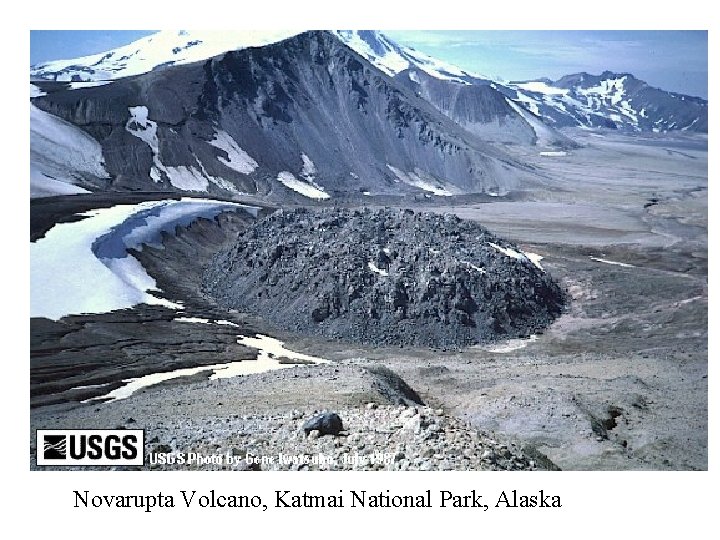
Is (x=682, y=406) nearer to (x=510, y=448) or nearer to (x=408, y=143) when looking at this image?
(x=510, y=448)

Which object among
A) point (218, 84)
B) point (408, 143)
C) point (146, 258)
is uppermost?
point (218, 84)

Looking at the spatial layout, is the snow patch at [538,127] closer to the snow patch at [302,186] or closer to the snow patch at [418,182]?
the snow patch at [418,182]

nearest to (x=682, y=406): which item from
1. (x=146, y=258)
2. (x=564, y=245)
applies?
(x=146, y=258)

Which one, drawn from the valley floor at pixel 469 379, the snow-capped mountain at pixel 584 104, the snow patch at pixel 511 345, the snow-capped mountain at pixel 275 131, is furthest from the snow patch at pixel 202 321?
the snow-capped mountain at pixel 584 104
